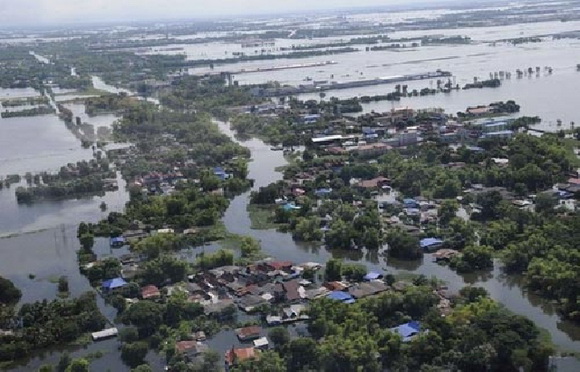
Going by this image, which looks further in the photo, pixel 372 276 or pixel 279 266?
pixel 279 266

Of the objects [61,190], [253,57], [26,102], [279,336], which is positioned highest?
[253,57]

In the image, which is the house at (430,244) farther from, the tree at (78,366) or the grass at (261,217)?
the tree at (78,366)

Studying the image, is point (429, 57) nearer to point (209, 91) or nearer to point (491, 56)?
point (491, 56)

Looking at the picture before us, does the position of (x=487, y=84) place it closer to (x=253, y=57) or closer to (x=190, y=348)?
(x=253, y=57)

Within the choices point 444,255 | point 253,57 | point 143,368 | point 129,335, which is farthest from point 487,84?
point 143,368

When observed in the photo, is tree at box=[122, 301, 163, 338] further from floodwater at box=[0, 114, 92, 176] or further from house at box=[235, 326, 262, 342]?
floodwater at box=[0, 114, 92, 176]

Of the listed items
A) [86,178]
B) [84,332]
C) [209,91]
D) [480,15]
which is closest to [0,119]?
[209,91]
